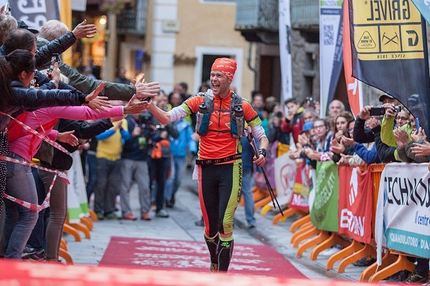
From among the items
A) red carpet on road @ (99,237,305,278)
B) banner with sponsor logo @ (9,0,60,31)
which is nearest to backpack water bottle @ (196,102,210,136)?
red carpet on road @ (99,237,305,278)

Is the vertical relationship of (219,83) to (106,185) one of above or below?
above

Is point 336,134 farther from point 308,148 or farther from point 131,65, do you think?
point 131,65

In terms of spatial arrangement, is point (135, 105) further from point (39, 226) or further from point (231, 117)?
point (39, 226)

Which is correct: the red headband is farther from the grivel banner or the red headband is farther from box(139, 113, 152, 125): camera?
box(139, 113, 152, 125): camera

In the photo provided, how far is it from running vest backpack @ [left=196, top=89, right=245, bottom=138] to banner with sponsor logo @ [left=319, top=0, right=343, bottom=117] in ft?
15.1

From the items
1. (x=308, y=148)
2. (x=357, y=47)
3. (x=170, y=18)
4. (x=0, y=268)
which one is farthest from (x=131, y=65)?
(x=0, y=268)

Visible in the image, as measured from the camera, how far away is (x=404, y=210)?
389 inches

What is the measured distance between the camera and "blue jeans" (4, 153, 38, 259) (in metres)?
7.66

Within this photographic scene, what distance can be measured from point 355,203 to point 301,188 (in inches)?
157

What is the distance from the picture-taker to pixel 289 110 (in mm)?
16766

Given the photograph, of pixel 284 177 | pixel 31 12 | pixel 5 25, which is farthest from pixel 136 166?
pixel 5 25

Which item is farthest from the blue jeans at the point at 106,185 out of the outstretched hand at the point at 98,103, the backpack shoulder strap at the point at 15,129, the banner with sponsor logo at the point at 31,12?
the outstretched hand at the point at 98,103

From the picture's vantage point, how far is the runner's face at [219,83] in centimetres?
933

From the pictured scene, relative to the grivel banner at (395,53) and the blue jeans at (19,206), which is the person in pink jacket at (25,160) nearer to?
the blue jeans at (19,206)
